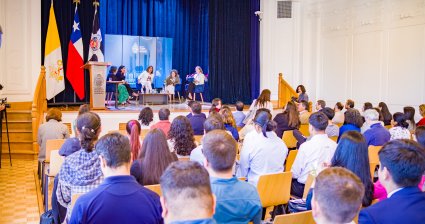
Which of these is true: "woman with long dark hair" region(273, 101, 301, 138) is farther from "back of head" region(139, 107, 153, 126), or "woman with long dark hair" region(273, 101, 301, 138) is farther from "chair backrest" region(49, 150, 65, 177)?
"chair backrest" region(49, 150, 65, 177)

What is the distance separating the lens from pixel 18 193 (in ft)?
20.2

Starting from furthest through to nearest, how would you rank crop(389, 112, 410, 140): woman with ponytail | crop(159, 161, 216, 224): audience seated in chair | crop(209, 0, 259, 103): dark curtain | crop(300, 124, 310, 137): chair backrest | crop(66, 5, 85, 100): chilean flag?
crop(209, 0, 259, 103): dark curtain < crop(66, 5, 85, 100): chilean flag < crop(300, 124, 310, 137): chair backrest < crop(389, 112, 410, 140): woman with ponytail < crop(159, 161, 216, 224): audience seated in chair

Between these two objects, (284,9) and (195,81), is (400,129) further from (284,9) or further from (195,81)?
(284,9)

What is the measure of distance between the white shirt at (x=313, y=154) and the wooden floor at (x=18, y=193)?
117 inches

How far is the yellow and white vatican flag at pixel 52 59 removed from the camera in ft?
38.6

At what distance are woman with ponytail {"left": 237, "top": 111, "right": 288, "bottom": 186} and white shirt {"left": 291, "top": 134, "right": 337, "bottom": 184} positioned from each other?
0.19 meters

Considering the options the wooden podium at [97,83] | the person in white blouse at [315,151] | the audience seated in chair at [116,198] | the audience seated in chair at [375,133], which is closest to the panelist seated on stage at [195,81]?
the wooden podium at [97,83]

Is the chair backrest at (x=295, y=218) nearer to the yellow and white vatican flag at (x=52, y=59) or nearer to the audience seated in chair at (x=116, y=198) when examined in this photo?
the audience seated in chair at (x=116, y=198)

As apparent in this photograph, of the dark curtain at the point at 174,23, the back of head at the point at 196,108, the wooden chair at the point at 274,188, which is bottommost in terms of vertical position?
the wooden chair at the point at 274,188

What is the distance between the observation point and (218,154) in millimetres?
2260

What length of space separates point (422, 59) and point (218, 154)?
9278mm

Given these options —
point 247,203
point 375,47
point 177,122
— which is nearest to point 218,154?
point 247,203

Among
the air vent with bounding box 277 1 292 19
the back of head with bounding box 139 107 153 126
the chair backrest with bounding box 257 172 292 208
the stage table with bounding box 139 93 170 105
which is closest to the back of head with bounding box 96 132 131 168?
the chair backrest with bounding box 257 172 292 208

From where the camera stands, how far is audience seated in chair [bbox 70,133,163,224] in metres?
2.15
